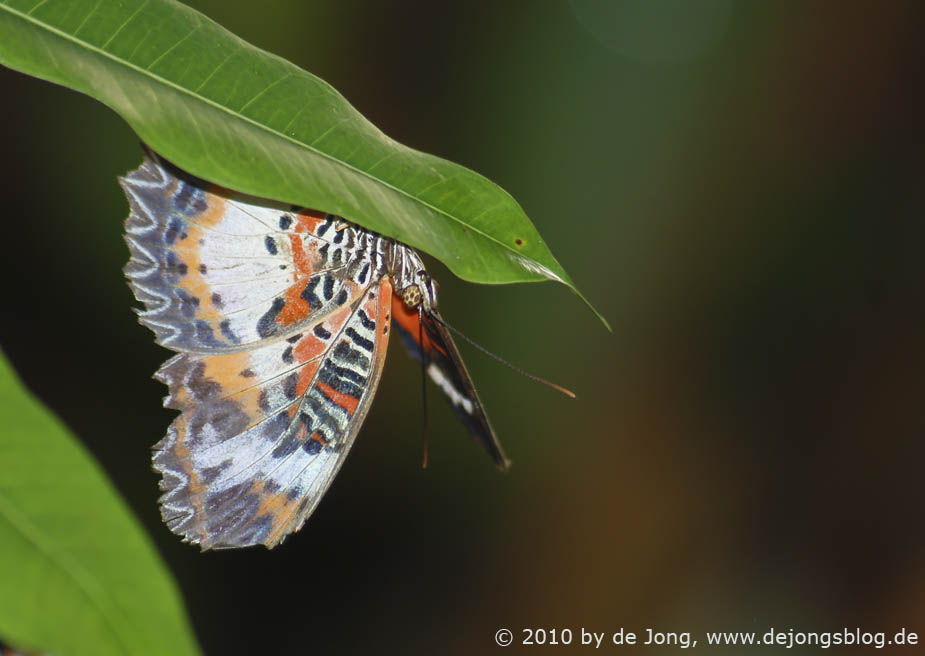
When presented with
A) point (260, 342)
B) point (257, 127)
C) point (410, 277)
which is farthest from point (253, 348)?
point (257, 127)

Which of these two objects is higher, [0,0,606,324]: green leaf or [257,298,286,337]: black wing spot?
[0,0,606,324]: green leaf

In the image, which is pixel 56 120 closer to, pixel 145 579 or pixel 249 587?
pixel 249 587

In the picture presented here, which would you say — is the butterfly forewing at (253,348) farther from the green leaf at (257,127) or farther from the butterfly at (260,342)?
the green leaf at (257,127)

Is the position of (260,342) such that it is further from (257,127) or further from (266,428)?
(257,127)

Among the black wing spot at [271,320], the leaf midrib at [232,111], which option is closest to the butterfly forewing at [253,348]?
the black wing spot at [271,320]

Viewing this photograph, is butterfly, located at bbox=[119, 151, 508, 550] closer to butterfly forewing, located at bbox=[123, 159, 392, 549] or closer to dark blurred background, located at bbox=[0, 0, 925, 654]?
butterfly forewing, located at bbox=[123, 159, 392, 549]

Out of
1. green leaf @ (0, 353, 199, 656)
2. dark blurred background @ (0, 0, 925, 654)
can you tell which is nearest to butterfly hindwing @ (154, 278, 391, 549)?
green leaf @ (0, 353, 199, 656)

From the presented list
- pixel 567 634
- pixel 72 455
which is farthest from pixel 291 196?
pixel 567 634

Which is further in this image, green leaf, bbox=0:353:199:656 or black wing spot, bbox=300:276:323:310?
black wing spot, bbox=300:276:323:310
